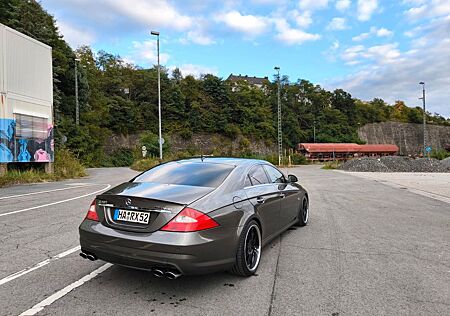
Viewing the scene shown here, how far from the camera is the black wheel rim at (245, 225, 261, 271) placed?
414 centimetres

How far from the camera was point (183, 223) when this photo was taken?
343cm

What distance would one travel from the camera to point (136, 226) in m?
3.59

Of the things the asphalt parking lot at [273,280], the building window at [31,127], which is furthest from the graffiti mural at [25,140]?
the asphalt parking lot at [273,280]

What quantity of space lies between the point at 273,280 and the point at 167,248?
143cm

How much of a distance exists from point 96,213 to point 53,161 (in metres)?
20.2

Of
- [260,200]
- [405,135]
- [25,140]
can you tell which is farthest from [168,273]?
[405,135]

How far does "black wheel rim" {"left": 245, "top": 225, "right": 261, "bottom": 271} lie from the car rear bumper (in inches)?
14.9

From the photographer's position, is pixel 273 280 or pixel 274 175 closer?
pixel 273 280

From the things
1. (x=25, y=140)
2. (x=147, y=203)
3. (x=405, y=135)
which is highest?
(x=405, y=135)

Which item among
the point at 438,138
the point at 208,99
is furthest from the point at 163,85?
the point at 438,138

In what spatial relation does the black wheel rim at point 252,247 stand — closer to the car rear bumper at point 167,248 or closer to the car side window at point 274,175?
the car rear bumper at point 167,248

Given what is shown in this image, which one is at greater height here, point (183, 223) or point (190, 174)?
point (190, 174)

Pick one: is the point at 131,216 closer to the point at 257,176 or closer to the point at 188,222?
the point at 188,222

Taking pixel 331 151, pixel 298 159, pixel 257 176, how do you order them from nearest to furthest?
pixel 257 176
pixel 298 159
pixel 331 151
